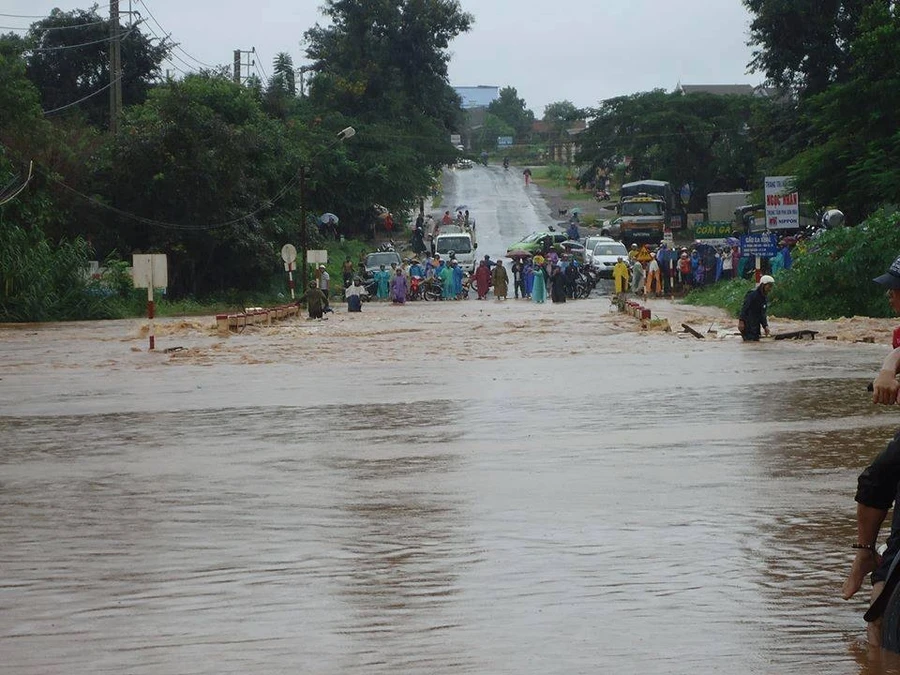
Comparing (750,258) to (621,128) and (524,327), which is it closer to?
(524,327)

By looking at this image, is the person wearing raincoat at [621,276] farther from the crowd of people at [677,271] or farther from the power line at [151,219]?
the power line at [151,219]

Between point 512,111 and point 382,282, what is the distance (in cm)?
14066

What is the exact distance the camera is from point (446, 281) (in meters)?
51.8

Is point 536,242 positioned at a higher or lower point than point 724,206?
lower

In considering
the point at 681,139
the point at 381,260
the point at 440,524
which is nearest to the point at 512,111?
the point at 681,139

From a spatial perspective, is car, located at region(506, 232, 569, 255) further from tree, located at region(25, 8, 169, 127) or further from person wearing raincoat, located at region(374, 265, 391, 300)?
tree, located at region(25, 8, 169, 127)

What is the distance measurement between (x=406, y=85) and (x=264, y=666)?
248ft

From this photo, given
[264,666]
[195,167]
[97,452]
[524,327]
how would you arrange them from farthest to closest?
[195,167] → [524,327] → [97,452] → [264,666]

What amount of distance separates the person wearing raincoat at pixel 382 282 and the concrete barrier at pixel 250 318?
41.0 ft

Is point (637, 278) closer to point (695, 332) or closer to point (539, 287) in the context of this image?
point (539, 287)

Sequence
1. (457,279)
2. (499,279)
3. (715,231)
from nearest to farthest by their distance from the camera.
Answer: (499,279) → (457,279) → (715,231)

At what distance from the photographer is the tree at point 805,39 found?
55531 millimetres

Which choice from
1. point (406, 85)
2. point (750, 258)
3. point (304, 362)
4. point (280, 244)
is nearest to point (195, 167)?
point (280, 244)

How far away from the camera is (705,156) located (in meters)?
80.2
